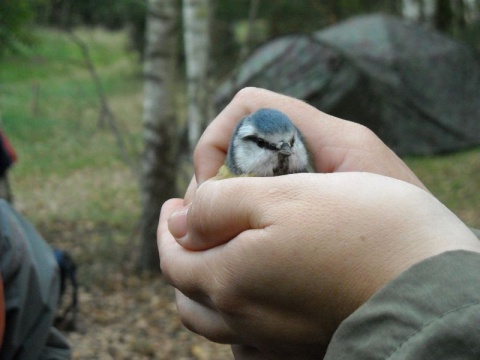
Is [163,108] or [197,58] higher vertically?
[197,58]

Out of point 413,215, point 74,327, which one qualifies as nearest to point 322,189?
point 413,215

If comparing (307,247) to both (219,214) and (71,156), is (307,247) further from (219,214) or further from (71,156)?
(71,156)

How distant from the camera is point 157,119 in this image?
591 cm

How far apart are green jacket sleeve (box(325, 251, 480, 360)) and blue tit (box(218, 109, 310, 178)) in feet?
3.87

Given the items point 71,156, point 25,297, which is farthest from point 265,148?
point 71,156

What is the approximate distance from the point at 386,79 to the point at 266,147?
8771 mm

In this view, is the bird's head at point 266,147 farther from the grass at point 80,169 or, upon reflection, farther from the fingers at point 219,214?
the grass at point 80,169

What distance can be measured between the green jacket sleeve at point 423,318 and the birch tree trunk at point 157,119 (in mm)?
5006

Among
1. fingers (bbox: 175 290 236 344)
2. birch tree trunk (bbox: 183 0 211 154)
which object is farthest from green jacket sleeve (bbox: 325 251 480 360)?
birch tree trunk (bbox: 183 0 211 154)

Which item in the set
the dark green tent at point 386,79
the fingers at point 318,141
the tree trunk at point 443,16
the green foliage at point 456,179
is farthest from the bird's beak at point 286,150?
the tree trunk at point 443,16

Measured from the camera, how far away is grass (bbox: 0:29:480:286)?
24.0ft

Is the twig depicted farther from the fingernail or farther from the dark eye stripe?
the fingernail

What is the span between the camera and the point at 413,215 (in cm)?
122

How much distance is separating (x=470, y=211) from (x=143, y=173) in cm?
373
